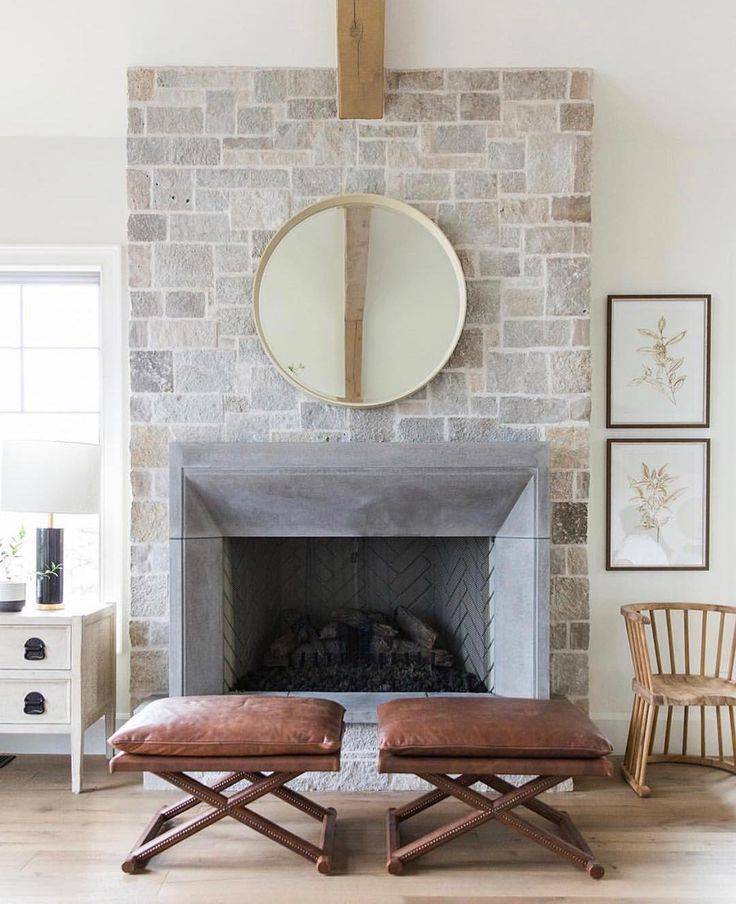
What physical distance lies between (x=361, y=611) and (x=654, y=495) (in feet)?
4.64

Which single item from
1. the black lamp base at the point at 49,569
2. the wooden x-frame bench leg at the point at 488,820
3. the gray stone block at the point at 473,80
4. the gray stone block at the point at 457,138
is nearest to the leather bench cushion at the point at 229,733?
the wooden x-frame bench leg at the point at 488,820

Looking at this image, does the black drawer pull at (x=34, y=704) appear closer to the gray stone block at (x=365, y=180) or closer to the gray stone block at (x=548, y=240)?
the gray stone block at (x=365, y=180)

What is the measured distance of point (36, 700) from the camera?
3.02 metres

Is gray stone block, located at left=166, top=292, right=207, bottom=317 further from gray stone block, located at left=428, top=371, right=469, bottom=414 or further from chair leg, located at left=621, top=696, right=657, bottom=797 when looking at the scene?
chair leg, located at left=621, top=696, right=657, bottom=797

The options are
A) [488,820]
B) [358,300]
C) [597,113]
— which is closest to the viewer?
[488,820]

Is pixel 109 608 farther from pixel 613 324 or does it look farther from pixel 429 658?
pixel 613 324

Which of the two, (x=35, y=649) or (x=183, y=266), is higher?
(x=183, y=266)

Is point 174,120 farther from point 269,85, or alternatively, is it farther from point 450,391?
point 450,391

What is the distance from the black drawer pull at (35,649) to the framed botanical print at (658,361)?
2550 mm

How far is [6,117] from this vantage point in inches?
134

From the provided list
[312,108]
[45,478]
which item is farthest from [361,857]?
[312,108]

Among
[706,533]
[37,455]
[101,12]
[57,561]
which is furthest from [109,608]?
[706,533]

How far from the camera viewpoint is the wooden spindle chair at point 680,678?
2990 millimetres

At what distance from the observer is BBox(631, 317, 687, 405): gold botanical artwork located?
3486 millimetres
